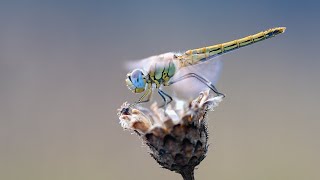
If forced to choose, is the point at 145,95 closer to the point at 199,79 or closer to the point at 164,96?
the point at 164,96

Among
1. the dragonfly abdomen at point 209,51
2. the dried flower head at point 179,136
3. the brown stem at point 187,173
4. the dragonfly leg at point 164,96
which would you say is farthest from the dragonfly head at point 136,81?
the brown stem at point 187,173

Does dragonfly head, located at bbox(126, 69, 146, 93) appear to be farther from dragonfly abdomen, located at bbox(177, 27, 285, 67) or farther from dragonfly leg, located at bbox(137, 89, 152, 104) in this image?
dragonfly abdomen, located at bbox(177, 27, 285, 67)

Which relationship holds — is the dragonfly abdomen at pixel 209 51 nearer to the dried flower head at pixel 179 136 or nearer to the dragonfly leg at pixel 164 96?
the dragonfly leg at pixel 164 96

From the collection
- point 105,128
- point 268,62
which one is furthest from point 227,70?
point 105,128

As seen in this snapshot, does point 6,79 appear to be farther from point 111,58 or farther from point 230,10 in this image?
point 230,10

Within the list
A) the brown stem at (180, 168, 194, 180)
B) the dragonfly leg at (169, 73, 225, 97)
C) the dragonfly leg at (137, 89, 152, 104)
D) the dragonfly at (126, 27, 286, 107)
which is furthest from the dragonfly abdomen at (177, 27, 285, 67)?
the brown stem at (180, 168, 194, 180)

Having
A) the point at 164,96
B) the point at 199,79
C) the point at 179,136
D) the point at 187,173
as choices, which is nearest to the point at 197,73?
the point at 199,79

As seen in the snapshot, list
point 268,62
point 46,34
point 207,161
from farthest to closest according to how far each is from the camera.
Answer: point 46,34, point 268,62, point 207,161

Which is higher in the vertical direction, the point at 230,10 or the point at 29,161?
the point at 230,10
